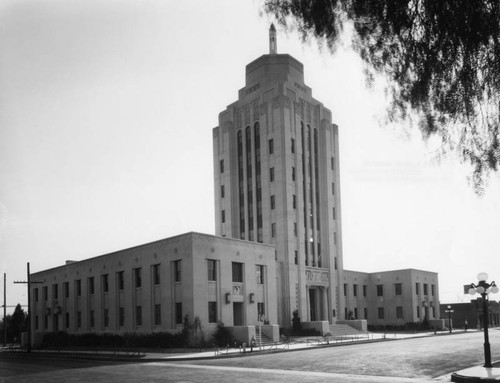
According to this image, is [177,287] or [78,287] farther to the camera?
[78,287]

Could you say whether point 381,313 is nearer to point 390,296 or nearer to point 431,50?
point 390,296

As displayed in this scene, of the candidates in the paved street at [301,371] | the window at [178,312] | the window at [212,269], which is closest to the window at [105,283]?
the window at [178,312]

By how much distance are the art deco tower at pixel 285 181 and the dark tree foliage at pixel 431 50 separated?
50253 mm

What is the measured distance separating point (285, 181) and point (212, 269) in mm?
17079

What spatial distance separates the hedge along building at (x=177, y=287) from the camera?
150 ft

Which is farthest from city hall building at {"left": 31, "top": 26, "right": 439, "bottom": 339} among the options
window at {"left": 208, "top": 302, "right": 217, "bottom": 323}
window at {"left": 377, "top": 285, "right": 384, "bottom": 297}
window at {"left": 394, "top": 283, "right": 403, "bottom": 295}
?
window at {"left": 377, "top": 285, "right": 384, "bottom": 297}

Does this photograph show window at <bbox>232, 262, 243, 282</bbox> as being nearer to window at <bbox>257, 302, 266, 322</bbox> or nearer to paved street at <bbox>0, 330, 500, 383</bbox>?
window at <bbox>257, 302, 266, 322</bbox>

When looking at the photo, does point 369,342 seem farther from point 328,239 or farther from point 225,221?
point 225,221

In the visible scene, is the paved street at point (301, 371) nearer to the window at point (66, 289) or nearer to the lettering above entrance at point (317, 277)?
the lettering above entrance at point (317, 277)

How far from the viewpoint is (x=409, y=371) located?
2212 centimetres

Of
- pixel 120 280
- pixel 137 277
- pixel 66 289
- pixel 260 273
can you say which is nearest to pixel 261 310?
A: pixel 260 273

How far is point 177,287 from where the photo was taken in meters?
46.6

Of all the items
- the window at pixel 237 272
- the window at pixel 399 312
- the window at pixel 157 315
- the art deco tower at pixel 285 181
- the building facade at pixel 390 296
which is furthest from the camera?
the window at pixel 399 312

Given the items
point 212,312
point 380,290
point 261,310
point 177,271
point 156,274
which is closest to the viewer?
point 212,312
